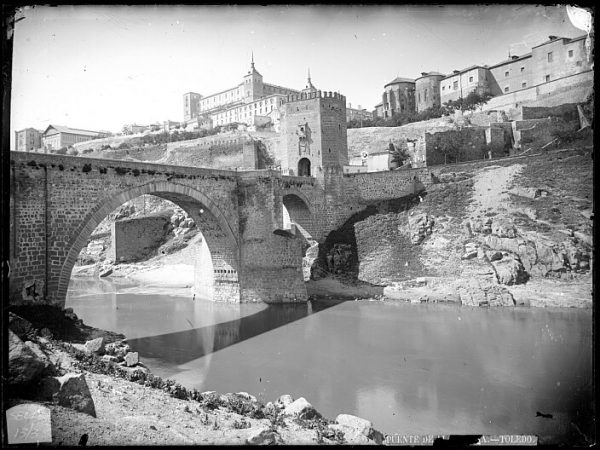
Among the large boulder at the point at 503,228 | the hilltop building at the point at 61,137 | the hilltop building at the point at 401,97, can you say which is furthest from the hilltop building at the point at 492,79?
the hilltop building at the point at 61,137

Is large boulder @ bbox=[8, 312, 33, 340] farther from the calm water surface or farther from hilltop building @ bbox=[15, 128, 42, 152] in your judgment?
the calm water surface

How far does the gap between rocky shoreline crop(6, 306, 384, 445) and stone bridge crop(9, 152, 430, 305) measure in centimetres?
196

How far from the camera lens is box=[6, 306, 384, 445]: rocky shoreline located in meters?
5.03

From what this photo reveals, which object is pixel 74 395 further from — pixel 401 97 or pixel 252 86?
pixel 252 86

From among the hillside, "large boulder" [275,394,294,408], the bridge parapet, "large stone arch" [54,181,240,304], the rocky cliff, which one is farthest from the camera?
the hillside

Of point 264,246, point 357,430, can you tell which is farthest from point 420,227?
point 357,430

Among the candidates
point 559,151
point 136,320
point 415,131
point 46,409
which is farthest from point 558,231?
point 415,131

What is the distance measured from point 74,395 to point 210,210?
50.5 ft

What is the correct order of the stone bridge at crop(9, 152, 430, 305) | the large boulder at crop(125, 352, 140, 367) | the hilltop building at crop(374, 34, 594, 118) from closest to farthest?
1. the large boulder at crop(125, 352, 140, 367)
2. the stone bridge at crop(9, 152, 430, 305)
3. the hilltop building at crop(374, 34, 594, 118)

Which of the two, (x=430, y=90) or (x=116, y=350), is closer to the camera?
(x=116, y=350)

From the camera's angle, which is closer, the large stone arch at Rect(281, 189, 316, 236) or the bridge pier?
the bridge pier

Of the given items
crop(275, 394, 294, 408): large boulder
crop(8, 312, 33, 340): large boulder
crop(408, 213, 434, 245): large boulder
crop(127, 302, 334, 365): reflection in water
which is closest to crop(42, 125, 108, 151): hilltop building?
crop(127, 302, 334, 365): reflection in water

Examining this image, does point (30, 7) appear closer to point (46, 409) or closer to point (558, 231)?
point (46, 409)

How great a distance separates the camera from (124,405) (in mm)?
6848
